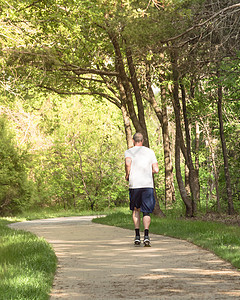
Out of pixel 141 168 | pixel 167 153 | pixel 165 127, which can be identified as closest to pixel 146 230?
pixel 141 168

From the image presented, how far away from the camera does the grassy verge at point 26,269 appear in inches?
200

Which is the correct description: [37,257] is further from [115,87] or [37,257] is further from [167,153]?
[115,87]

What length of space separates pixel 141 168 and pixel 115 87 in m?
15.8

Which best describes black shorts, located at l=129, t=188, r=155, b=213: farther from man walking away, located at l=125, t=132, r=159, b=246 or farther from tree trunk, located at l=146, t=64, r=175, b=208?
tree trunk, located at l=146, t=64, r=175, b=208

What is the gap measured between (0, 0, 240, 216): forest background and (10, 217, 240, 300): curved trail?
5.61m

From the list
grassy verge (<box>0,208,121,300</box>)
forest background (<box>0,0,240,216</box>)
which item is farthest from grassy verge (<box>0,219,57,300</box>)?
forest background (<box>0,0,240,216</box>)

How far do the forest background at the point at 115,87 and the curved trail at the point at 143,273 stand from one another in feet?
18.4

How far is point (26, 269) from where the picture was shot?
623 centimetres

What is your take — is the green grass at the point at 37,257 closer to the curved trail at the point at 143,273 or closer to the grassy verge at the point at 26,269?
the grassy verge at the point at 26,269

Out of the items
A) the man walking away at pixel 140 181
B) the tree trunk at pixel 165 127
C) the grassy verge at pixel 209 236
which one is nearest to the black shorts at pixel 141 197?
the man walking away at pixel 140 181

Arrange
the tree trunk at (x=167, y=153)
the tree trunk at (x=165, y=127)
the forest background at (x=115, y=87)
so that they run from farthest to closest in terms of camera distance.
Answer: the tree trunk at (x=167, y=153) → the tree trunk at (x=165, y=127) → the forest background at (x=115, y=87)

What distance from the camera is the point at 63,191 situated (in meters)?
35.5

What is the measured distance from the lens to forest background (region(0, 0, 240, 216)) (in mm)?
14242

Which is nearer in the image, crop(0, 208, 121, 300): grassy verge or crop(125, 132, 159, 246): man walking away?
crop(0, 208, 121, 300): grassy verge
